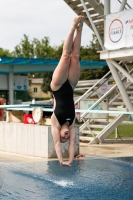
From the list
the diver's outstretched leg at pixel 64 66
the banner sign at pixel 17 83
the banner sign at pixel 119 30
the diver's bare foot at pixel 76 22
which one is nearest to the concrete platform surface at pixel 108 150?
the banner sign at pixel 119 30

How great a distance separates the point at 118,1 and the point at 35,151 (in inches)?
283

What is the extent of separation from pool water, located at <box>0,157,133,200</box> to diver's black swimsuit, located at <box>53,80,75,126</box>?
185 cm

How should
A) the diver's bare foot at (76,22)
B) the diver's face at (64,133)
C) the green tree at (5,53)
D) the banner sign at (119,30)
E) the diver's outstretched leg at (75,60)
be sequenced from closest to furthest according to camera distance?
1. the diver's bare foot at (76,22)
2. the diver's outstretched leg at (75,60)
3. the diver's face at (64,133)
4. the banner sign at (119,30)
5. the green tree at (5,53)

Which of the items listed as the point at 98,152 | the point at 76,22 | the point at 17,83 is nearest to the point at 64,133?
the point at 76,22

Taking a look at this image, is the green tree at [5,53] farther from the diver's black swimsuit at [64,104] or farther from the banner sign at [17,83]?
the diver's black swimsuit at [64,104]

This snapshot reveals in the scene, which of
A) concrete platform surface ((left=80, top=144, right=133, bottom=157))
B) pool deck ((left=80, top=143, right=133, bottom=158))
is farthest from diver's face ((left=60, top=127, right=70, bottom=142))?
concrete platform surface ((left=80, top=144, right=133, bottom=157))

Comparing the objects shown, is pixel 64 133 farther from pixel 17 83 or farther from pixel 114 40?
pixel 17 83

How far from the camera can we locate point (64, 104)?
796 centimetres

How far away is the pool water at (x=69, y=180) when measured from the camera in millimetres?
9414

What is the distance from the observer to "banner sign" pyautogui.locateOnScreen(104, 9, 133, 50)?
1719cm

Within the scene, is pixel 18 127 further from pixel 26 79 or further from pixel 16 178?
pixel 26 79

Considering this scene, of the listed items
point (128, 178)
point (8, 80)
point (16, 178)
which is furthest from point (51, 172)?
point (8, 80)

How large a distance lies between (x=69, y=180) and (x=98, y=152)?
6.00 meters

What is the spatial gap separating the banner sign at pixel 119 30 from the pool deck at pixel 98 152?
371 cm
